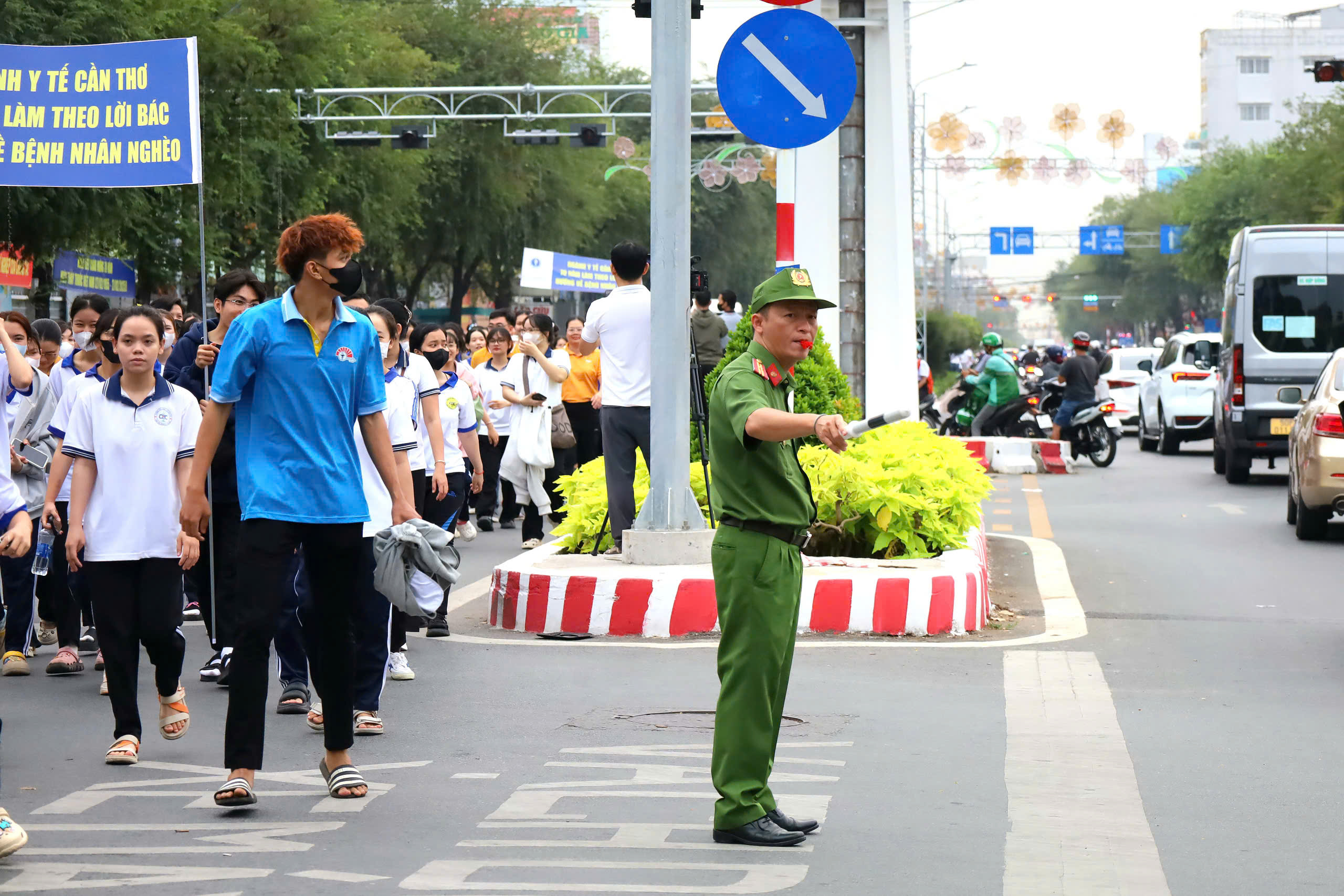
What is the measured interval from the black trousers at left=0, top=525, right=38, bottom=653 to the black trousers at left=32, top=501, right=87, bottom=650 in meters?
0.02

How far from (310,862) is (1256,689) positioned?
468 centimetres

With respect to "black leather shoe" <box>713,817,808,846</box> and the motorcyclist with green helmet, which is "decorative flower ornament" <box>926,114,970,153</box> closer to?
the motorcyclist with green helmet

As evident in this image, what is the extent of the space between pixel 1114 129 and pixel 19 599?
46207mm

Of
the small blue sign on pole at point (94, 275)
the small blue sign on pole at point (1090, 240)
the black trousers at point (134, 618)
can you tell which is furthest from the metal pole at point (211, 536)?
the small blue sign on pole at point (1090, 240)

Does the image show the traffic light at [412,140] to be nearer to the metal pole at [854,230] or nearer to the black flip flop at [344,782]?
the metal pole at [854,230]

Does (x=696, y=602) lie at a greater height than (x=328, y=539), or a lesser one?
lesser

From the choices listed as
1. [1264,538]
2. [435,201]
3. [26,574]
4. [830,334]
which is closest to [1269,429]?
[1264,538]

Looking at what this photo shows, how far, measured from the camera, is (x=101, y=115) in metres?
9.83

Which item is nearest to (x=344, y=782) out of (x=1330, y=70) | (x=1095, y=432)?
(x=1095, y=432)

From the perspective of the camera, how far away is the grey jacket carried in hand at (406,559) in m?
6.58

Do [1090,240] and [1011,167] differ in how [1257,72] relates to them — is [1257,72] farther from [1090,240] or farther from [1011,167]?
[1011,167]

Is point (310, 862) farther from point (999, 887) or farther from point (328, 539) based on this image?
point (999, 887)

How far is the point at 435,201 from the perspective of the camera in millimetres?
46688

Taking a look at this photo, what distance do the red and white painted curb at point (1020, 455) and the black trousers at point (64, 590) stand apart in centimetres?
1575
